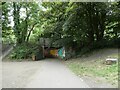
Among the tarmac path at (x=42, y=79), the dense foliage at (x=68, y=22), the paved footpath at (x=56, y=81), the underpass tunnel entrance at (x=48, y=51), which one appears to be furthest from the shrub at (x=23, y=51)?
the paved footpath at (x=56, y=81)

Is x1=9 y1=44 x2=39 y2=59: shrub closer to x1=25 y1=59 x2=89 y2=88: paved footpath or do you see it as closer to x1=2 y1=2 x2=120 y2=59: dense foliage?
x1=2 y1=2 x2=120 y2=59: dense foliage

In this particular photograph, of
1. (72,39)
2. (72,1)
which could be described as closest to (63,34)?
(72,39)

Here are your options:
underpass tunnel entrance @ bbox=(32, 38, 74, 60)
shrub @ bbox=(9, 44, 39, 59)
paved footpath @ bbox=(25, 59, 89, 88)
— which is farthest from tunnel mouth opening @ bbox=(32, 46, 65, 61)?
paved footpath @ bbox=(25, 59, 89, 88)

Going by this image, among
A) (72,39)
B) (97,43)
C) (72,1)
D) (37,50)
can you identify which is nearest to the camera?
(72,1)

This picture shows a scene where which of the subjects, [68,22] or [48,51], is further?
[48,51]

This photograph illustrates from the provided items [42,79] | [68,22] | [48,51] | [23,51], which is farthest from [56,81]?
[48,51]

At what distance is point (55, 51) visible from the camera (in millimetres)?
20359

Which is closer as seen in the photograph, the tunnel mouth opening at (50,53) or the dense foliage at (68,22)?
the dense foliage at (68,22)

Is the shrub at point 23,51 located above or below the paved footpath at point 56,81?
above

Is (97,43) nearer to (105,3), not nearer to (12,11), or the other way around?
(105,3)

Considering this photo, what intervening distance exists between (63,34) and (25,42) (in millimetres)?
4253

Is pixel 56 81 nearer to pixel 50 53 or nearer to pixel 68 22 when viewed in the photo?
pixel 68 22

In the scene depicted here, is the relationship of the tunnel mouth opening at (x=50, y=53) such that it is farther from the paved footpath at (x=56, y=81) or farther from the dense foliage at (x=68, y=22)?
the paved footpath at (x=56, y=81)

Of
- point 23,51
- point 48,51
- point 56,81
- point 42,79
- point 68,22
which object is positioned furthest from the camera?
point 48,51
